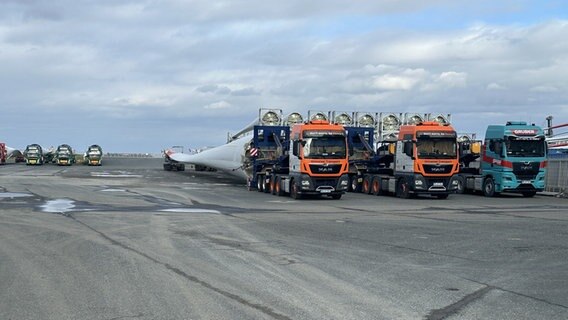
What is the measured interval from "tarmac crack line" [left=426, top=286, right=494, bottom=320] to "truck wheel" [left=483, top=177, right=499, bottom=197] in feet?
82.7

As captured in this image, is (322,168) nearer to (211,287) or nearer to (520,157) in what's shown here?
(520,157)

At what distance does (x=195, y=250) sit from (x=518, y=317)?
6671 mm

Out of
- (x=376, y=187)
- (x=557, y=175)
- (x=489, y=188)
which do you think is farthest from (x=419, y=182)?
(x=557, y=175)

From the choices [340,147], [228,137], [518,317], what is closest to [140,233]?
[518,317]

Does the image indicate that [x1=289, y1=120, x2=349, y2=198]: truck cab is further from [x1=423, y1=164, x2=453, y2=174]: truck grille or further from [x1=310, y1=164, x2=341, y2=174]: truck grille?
[x1=423, y1=164, x2=453, y2=174]: truck grille

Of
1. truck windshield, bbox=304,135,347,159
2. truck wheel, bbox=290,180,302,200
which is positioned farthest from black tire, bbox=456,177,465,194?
truck wheel, bbox=290,180,302,200

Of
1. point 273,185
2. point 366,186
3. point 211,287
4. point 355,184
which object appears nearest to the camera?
point 211,287

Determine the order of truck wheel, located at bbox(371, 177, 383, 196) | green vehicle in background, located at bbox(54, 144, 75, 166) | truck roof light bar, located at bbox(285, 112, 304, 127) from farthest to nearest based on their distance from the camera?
green vehicle in background, located at bbox(54, 144, 75, 166), truck roof light bar, located at bbox(285, 112, 304, 127), truck wheel, located at bbox(371, 177, 383, 196)

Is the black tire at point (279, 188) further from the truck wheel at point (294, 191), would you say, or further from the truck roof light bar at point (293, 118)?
the truck roof light bar at point (293, 118)

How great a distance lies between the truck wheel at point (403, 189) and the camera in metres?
31.4

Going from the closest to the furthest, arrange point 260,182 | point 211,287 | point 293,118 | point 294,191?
point 211,287, point 294,191, point 260,182, point 293,118

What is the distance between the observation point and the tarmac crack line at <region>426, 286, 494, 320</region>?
24.7 ft

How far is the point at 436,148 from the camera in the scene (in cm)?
3053

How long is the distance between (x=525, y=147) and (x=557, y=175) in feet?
15.6
